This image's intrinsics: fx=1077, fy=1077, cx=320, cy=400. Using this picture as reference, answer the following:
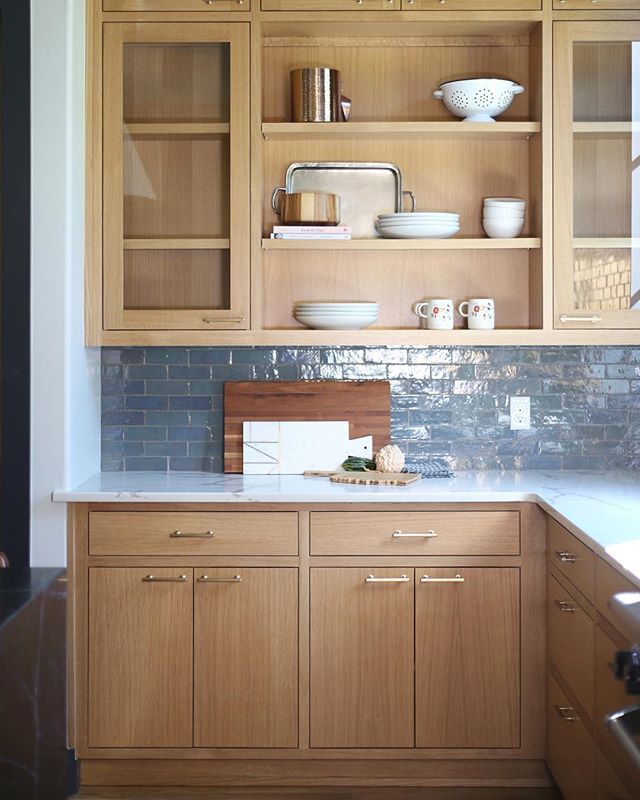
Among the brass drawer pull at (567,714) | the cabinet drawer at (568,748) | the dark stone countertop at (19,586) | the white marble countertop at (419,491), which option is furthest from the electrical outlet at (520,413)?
the dark stone countertop at (19,586)

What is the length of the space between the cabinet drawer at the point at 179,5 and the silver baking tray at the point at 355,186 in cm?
53

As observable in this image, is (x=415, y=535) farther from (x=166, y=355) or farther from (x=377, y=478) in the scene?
(x=166, y=355)

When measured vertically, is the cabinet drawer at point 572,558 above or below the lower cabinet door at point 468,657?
above

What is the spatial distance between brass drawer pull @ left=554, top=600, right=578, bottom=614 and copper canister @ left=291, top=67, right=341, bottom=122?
1.63m

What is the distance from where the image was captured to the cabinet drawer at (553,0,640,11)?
3252 millimetres

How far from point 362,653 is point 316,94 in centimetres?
172

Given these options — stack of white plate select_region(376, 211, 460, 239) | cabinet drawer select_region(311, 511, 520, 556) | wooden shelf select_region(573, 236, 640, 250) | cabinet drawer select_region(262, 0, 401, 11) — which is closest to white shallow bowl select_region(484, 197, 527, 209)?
stack of white plate select_region(376, 211, 460, 239)

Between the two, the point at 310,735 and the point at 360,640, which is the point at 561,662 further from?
the point at 310,735

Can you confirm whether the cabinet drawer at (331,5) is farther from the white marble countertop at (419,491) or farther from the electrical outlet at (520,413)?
the white marble countertop at (419,491)

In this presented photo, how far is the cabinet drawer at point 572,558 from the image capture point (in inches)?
97.0

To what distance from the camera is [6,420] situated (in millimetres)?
3068

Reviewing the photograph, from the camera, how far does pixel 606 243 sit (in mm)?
3262

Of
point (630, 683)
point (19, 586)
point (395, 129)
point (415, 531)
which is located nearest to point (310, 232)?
point (395, 129)

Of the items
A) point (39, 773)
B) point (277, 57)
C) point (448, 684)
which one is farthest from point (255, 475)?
point (39, 773)
